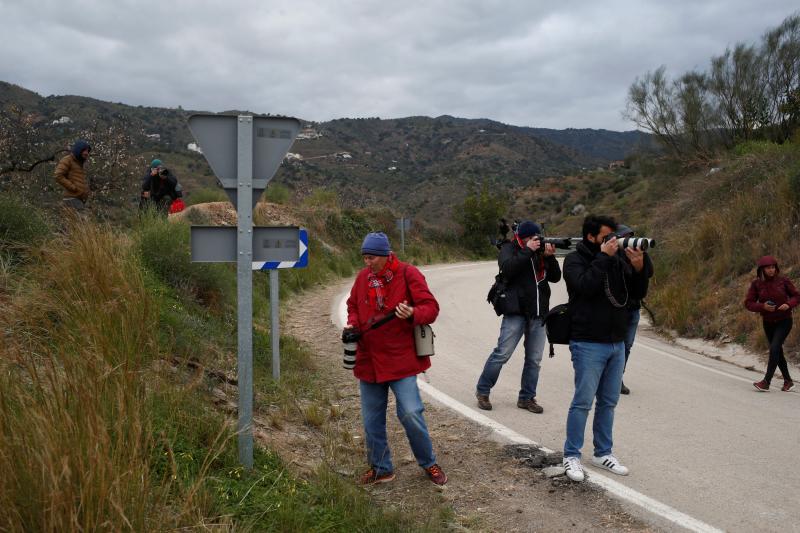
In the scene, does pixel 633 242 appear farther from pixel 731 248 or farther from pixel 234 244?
pixel 731 248

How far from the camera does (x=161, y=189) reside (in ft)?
46.8

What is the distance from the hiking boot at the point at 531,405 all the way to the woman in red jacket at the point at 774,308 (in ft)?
10.5

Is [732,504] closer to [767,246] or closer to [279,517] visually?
[279,517]

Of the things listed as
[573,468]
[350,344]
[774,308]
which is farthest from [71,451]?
[774,308]

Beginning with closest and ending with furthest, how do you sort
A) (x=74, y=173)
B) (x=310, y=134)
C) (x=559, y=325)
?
(x=559, y=325) < (x=74, y=173) < (x=310, y=134)

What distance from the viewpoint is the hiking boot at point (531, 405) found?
724 cm

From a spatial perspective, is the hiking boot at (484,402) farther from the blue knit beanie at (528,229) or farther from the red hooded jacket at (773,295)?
the red hooded jacket at (773,295)

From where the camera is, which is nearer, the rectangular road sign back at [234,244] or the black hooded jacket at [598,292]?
the rectangular road sign back at [234,244]

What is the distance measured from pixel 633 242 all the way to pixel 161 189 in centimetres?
1143

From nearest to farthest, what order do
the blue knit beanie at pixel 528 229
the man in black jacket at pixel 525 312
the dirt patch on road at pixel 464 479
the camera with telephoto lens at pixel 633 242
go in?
the dirt patch on road at pixel 464 479 → the camera with telephoto lens at pixel 633 242 → the blue knit beanie at pixel 528 229 → the man in black jacket at pixel 525 312

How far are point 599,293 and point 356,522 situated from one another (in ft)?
8.32

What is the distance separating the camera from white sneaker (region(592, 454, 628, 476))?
5410mm

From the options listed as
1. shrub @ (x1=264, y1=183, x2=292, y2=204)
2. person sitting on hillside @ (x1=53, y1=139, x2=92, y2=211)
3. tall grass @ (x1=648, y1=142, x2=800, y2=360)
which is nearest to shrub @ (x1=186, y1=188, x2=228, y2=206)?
shrub @ (x1=264, y1=183, x2=292, y2=204)

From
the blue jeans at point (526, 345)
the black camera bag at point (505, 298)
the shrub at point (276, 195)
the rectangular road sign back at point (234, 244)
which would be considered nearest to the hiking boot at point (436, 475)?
the rectangular road sign back at point (234, 244)
